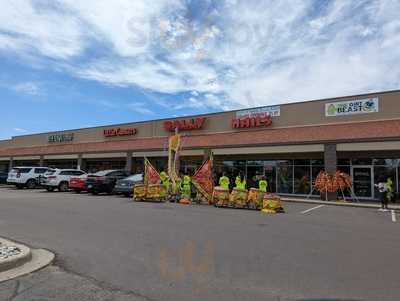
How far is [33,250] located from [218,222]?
6.02 metres

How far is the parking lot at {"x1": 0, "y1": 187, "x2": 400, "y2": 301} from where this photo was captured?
518 centimetres

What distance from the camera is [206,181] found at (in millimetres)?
18891

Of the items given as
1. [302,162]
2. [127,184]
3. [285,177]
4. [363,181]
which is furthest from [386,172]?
[127,184]

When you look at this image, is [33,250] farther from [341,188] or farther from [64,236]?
[341,188]

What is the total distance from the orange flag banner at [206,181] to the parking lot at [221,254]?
617cm

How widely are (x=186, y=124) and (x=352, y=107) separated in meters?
13.6

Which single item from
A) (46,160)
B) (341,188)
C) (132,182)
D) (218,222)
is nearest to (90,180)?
(132,182)

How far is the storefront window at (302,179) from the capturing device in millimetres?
24227

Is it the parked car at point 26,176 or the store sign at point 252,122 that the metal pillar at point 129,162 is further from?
the store sign at point 252,122

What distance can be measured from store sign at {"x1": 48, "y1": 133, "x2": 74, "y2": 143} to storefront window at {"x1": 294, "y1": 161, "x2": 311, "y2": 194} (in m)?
27.9

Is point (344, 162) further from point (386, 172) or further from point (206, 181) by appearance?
point (206, 181)

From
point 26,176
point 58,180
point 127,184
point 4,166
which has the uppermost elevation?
point 4,166

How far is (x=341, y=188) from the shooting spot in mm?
21203

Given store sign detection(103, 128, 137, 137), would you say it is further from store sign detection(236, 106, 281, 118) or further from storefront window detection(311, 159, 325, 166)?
storefront window detection(311, 159, 325, 166)
